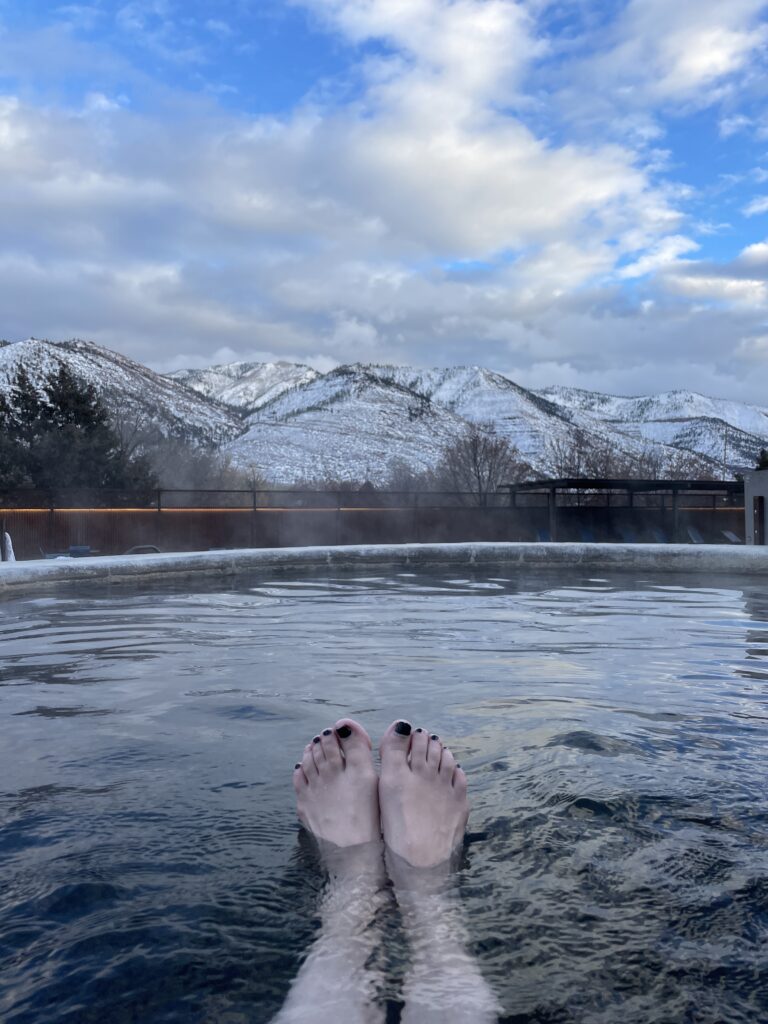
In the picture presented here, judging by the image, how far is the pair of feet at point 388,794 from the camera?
75.1 inches

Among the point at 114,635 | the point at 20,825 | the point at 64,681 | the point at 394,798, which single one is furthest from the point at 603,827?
the point at 114,635

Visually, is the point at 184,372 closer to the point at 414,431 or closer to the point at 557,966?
the point at 414,431

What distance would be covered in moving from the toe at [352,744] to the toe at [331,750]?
0.04 feet

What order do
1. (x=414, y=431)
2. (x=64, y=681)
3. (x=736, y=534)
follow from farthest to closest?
(x=414, y=431), (x=736, y=534), (x=64, y=681)

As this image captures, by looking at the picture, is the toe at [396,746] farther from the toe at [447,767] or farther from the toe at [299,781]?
the toe at [299,781]

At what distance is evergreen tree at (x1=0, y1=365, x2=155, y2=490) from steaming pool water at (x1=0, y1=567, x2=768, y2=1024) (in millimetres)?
16534

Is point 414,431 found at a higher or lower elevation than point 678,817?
higher

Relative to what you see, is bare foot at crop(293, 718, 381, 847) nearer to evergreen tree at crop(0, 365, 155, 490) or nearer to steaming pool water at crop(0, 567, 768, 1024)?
steaming pool water at crop(0, 567, 768, 1024)

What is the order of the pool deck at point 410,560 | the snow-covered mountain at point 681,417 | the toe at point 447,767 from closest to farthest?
the toe at point 447,767, the pool deck at point 410,560, the snow-covered mountain at point 681,417

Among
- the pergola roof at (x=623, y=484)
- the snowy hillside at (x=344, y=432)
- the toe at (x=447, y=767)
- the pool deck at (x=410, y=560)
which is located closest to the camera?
the toe at (x=447, y=767)

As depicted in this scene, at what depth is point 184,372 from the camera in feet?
577

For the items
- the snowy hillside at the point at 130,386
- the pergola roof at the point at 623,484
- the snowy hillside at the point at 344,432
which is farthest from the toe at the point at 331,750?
the snowy hillside at the point at 130,386

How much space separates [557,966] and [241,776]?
1.22m

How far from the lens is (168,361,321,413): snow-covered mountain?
538ft
